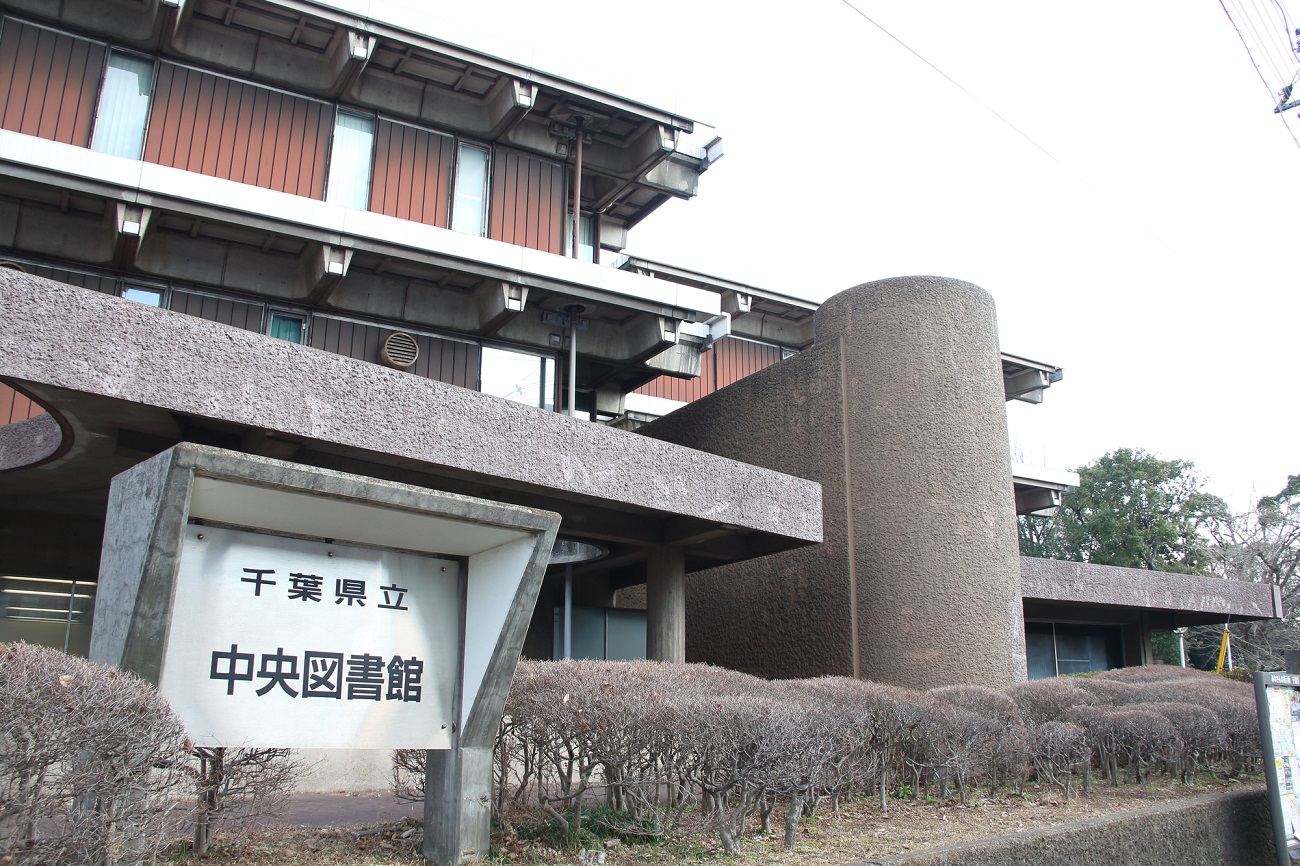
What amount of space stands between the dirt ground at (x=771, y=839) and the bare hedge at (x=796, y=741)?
19 centimetres

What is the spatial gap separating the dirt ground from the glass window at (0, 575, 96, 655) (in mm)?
7565

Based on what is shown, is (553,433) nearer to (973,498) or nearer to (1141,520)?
(973,498)

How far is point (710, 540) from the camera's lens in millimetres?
14281

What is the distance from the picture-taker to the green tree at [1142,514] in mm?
35500

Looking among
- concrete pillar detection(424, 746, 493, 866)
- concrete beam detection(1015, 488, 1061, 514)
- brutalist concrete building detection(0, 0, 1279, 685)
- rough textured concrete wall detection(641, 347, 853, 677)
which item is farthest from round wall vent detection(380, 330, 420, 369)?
concrete beam detection(1015, 488, 1061, 514)

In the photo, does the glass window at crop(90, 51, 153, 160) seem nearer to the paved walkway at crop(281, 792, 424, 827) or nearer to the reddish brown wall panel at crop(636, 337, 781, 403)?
the paved walkway at crop(281, 792, 424, 827)

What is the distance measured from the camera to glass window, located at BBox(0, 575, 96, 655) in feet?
41.4

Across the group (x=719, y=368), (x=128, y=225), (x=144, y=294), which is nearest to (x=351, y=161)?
(x=144, y=294)

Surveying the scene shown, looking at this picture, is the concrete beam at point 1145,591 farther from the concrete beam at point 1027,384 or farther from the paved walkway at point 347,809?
the paved walkway at point 347,809

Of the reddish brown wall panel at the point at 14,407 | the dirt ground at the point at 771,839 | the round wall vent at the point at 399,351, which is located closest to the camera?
the dirt ground at the point at 771,839

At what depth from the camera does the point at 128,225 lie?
11.8 m

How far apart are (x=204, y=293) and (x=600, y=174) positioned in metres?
6.64

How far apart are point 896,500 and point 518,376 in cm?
600

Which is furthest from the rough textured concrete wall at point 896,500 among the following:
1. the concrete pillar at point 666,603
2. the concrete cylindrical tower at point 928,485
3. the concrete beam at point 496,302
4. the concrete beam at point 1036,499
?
the concrete beam at point 1036,499
